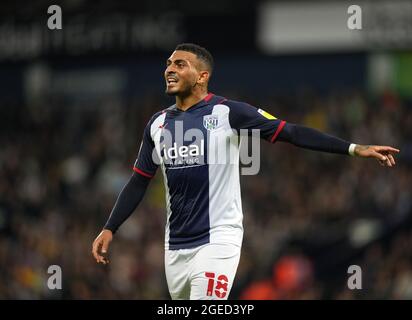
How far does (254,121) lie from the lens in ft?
24.0

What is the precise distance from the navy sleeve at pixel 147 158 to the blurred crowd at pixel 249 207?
6136 mm

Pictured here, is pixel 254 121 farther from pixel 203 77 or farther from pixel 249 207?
pixel 249 207

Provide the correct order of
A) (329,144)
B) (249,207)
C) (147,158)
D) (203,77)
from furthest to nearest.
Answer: (249,207)
(147,158)
(203,77)
(329,144)

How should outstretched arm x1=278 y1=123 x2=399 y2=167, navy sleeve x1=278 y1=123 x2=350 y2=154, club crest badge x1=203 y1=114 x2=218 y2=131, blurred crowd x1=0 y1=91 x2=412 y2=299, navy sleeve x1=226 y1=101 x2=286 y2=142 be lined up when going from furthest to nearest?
blurred crowd x1=0 y1=91 x2=412 y2=299 → club crest badge x1=203 y1=114 x2=218 y2=131 → navy sleeve x1=226 y1=101 x2=286 y2=142 → navy sleeve x1=278 y1=123 x2=350 y2=154 → outstretched arm x1=278 y1=123 x2=399 y2=167

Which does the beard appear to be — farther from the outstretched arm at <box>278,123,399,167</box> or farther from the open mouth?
the outstretched arm at <box>278,123,399,167</box>

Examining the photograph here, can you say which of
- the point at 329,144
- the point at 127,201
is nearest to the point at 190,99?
the point at 127,201

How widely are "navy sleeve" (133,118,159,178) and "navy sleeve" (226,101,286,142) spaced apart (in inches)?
27.3

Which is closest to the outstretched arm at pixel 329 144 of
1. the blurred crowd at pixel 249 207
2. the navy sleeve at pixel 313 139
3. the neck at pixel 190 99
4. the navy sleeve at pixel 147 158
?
the navy sleeve at pixel 313 139

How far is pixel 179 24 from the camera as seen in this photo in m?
19.8

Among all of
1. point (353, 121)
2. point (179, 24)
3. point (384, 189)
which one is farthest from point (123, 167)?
point (384, 189)

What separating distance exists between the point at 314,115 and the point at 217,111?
11764 millimetres

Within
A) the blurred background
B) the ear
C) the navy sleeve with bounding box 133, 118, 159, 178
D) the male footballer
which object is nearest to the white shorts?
the male footballer

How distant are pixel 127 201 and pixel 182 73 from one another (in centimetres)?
107

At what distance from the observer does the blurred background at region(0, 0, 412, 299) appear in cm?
1498
